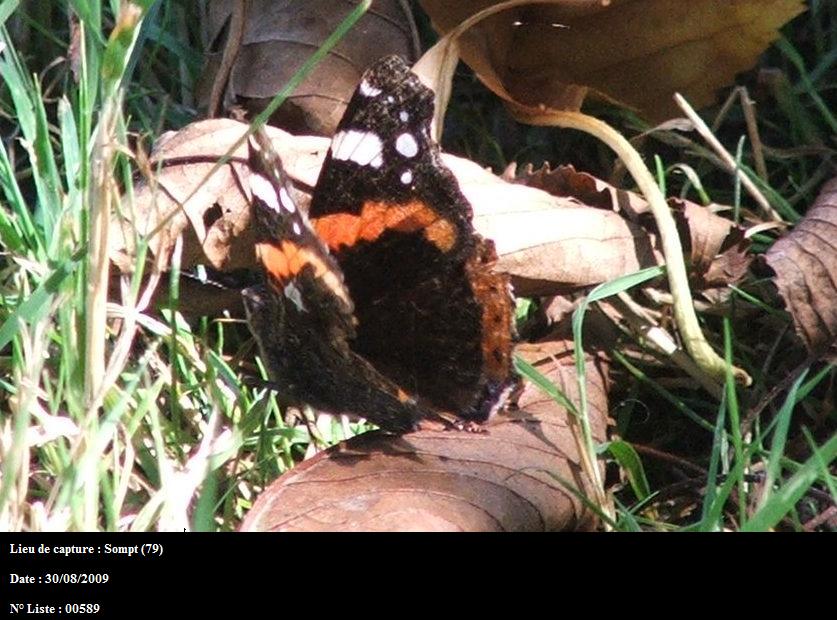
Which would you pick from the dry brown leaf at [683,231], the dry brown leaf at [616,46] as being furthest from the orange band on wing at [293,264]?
the dry brown leaf at [616,46]

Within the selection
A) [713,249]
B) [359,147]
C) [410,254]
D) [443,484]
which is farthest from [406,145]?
[713,249]

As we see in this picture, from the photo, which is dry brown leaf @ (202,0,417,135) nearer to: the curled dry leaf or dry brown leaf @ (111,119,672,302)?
dry brown leaf @ (111,119,672,302)

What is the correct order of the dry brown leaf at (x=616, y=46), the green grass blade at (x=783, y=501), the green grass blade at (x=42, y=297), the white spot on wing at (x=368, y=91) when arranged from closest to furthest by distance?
the green grass blade at (x=783, y=501)
the green grass blade at (x=42, y=297)
the white spot on wing at (x=368, y=91)
the dry brown leaf at (x=616, y=46)

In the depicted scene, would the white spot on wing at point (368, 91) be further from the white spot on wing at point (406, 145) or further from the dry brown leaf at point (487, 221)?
the dry brown leaf at point (487, 221)

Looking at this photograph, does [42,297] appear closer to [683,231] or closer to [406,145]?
[406,145]

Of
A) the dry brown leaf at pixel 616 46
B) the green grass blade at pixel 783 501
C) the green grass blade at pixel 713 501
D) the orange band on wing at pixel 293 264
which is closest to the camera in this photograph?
the green grass blade at pixel 783 501

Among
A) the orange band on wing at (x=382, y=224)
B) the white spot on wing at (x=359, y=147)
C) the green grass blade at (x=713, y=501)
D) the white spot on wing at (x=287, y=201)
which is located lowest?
the green grass blade at (x=713, y=501)

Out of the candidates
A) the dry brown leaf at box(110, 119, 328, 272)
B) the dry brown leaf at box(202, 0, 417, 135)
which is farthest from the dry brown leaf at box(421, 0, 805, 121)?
the dry brown leaf at box(110, 119, 328, 272)

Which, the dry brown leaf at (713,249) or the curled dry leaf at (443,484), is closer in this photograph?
the curled dry leaf at (443,484)
